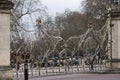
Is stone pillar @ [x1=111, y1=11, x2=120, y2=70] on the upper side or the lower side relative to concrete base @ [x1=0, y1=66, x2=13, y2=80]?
upper

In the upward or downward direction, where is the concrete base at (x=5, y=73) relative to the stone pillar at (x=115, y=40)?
downward

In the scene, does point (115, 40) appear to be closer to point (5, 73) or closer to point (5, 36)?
point (5, 36)

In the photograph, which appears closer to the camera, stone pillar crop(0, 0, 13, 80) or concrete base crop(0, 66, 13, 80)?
concrete base crop(0, 66, 13, 80)

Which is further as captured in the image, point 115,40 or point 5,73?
point 115,40

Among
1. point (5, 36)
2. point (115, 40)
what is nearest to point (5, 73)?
point (5, 36)

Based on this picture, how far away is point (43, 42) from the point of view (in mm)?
33656

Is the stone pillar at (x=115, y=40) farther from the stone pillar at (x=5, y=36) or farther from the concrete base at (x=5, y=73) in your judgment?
the concrete base at (x=5, y=73)

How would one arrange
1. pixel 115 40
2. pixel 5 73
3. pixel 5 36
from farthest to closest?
pixel 115 40 < pixel 5 36 < pixel 5 73

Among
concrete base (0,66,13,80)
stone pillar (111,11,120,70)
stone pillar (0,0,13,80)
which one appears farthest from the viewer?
stone pillar (111,11,120,70)

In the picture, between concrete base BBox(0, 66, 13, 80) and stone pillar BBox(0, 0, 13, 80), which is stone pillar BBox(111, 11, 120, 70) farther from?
concrete base BBox(0, 66, 13, 80)

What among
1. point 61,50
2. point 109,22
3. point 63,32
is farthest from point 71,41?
point 63,32

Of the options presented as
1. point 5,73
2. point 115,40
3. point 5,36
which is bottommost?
point 5,73

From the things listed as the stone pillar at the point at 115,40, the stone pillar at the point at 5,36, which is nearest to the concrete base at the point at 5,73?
the stone pillar at the point at 5,36

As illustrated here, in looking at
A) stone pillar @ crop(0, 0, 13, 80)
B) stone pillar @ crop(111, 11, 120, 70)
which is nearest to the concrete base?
stone pillar @ crop(0, 0, 13, 80)
